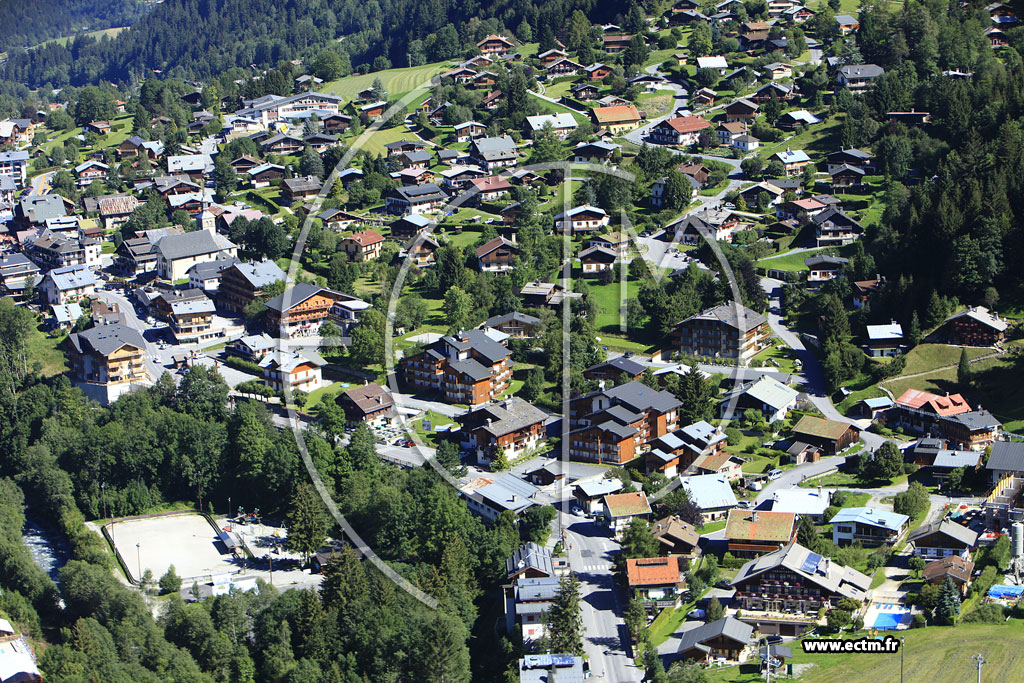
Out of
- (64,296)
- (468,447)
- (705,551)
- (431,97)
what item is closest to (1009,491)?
(705,551)

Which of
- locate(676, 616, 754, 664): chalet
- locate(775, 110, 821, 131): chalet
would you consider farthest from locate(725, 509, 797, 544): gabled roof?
locate(775, 110, 821, 131): chalet

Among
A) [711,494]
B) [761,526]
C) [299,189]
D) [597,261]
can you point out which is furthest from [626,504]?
[299,189]

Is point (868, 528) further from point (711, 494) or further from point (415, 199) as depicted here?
point (415, 199)

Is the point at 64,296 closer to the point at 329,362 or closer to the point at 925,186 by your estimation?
the point at 329,362

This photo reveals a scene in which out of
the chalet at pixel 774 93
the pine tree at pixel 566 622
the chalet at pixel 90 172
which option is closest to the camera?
the pine tree at pixel 566 622

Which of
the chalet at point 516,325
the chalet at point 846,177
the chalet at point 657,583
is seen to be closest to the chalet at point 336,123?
the chalet at point 846,177

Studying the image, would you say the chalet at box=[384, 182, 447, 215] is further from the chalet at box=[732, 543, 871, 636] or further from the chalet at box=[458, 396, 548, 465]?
Answer: the chalet at box=[732, 543, 871, 636]

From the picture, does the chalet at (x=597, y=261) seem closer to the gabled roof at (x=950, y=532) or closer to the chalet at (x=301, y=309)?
the chalet at (x=301, y=309)
